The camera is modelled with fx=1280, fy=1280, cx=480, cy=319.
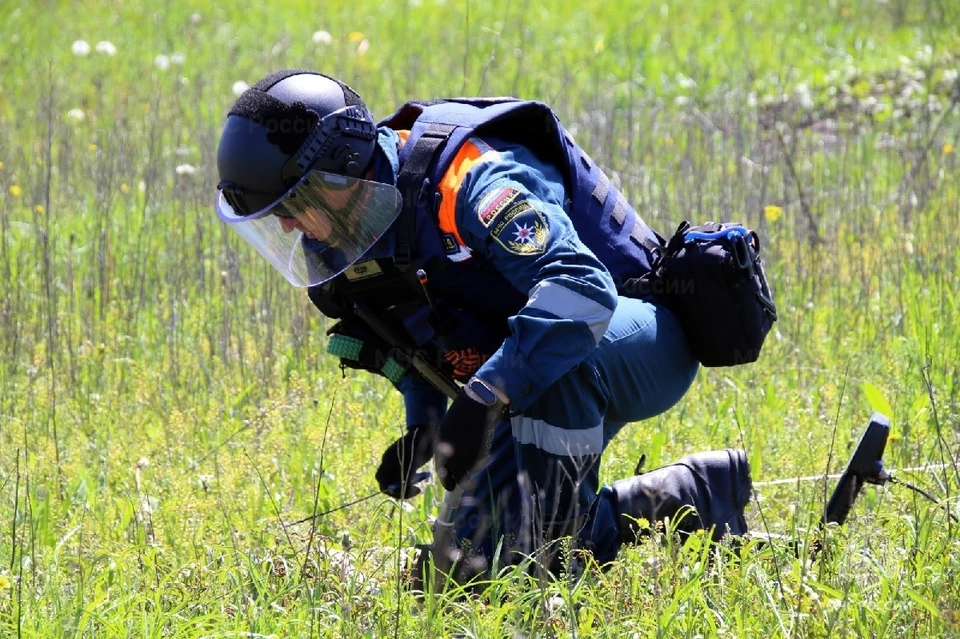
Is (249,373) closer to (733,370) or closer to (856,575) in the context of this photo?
(733,370)

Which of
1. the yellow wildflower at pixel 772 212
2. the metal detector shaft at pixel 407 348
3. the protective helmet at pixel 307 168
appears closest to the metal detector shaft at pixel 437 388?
the metal detector shaft at pixel 407 348

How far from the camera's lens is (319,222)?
3090mm

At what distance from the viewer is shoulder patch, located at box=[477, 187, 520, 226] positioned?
2.83 metres

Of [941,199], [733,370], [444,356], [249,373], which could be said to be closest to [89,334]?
[249,373]

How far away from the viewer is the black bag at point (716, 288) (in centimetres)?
314

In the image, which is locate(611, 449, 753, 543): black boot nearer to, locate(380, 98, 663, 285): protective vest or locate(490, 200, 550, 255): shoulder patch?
locate(380, 98, 663, 285): protective vest

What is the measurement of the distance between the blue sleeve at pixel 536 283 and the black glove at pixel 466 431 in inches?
2.2

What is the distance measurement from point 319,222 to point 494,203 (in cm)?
49

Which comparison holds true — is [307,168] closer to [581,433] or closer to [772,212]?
[581,433]

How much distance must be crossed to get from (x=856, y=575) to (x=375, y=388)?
208 centimetres

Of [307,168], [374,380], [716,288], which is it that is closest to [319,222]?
[307,168]

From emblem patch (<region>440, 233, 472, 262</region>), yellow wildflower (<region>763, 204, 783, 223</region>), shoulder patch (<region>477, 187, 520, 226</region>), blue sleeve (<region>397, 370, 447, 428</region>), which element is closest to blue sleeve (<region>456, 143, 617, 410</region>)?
shoulder patch (<region>477, 187, 520, 226</region>)

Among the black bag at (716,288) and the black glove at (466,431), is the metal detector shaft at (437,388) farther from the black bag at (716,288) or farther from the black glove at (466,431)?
the black bag at (716,288)

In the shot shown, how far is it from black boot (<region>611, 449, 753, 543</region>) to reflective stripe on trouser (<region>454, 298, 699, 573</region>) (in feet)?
0.19
